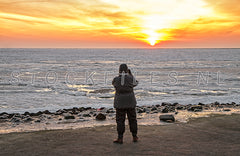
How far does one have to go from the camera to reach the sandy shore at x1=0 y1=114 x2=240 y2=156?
228 inches

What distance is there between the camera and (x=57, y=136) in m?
7.07

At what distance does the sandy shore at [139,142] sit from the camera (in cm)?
580

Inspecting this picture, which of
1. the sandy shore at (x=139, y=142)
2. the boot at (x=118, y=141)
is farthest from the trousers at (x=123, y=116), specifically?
the sandy shore at (x=139, y=142)

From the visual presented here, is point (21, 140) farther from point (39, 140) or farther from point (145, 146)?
point (145, 146)

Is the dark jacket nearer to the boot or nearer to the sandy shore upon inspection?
the boot

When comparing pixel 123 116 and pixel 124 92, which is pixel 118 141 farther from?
pixel 124 92

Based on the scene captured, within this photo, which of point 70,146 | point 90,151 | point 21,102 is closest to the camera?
point 90,151

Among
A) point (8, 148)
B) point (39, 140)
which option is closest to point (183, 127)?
point (39, 140)

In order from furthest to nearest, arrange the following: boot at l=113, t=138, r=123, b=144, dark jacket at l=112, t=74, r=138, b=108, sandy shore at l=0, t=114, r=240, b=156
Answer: boot at l=113, t=138, r=123, b=144 < dark jacket at l=112, t=74, r=138, b=108 < sandy shore at l=0, t=114, r=240, b=156

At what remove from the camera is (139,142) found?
21.2ft

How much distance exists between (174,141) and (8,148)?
4175mm

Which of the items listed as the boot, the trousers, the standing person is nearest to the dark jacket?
the standing person

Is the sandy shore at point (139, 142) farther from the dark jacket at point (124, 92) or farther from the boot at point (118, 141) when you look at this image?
the dark jacket at point (124, 92)

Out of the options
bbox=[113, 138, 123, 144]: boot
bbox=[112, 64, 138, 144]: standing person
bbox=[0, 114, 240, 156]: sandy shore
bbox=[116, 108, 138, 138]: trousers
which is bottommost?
bbox=[0, 114, 240, 156]: sandy shore
